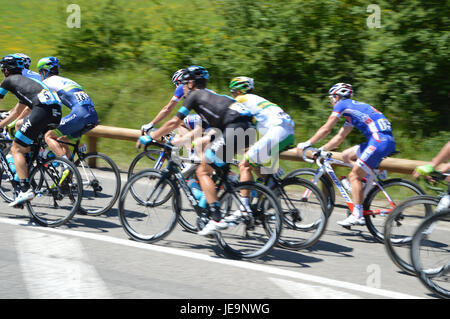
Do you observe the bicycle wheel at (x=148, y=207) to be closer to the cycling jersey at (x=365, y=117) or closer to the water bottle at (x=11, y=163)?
the water bottle at (x=11, y=163)

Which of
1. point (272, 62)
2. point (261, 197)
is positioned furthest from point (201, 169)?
point (272, 62)

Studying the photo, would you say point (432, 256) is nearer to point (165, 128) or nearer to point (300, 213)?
point (300, 213)

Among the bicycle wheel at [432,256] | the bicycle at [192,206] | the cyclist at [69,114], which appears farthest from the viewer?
the cyclist at [69,114]

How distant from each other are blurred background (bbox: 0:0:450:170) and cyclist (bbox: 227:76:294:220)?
4481mm

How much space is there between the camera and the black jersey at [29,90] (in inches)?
299

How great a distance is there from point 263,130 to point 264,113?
215mm

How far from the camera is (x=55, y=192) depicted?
A: 7.84 metres

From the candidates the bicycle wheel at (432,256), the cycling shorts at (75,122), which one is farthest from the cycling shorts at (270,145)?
the cycling shorts at (75,122)

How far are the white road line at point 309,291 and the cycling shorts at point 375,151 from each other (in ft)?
7.47

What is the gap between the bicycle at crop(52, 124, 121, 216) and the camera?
827 cm

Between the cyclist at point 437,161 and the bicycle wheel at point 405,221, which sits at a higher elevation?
the cyclist at point 437,161

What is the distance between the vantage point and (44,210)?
26.1 feet

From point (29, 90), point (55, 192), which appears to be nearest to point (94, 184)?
point (55, 192)

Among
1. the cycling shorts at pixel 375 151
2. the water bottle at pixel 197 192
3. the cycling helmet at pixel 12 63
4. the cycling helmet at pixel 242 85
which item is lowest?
the water bottle at pixel 197 192
